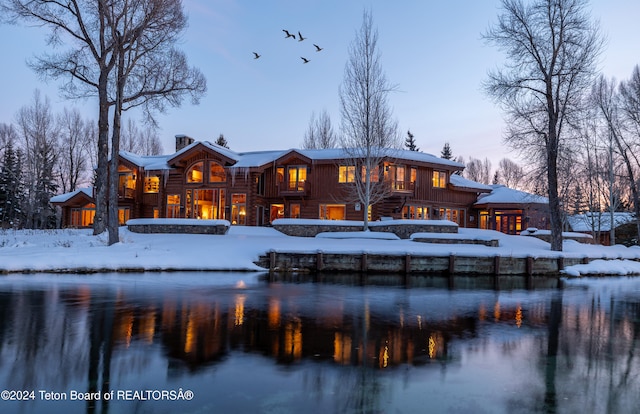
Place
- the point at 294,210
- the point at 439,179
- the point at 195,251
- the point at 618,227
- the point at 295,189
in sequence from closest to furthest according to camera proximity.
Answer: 1. the point at 195,251
2. the point at 295,189
3. the point at 294,210
4. the point at 439,179
5. the point at 618,227

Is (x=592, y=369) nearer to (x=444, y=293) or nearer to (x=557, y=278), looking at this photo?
(x=444, y=293)

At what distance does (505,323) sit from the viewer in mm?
10273

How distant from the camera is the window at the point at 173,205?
38.2 metres

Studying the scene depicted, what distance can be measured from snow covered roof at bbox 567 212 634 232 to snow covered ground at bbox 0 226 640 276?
64.4ft

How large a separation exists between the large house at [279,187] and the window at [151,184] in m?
0.04

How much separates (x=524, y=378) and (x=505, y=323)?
4.30 metres

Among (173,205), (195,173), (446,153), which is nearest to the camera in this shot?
(195,173)

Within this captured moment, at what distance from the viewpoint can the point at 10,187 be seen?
50812 millimetres

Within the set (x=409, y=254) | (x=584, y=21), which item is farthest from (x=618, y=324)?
(x=584, y=21)

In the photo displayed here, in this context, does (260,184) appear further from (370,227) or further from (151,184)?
(370,227)

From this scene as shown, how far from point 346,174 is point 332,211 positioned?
3325mm

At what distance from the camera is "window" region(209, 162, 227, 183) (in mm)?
37031

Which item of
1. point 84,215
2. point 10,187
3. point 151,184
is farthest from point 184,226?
point 10,187

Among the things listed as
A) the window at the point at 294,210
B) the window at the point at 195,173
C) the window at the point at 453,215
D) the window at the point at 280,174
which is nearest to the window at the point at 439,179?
the window at the point at 453,215
